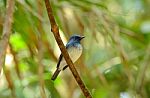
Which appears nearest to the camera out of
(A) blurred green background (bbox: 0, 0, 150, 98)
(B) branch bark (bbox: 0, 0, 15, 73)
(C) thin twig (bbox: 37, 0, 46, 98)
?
(B) branch bark (bbox: 0, 0, 15, 73)

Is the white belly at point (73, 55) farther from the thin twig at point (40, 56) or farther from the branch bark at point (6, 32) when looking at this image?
the branch bark at point (6, 32)

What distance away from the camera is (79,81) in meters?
1.12

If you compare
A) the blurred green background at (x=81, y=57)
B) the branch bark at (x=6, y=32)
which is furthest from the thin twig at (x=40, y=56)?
the branch bark at (x=6, y=32)

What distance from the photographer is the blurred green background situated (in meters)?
1.86

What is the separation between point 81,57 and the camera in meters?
2.14

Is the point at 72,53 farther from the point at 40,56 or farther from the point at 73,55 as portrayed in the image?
the point at 40,56

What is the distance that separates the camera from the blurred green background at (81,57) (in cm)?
186

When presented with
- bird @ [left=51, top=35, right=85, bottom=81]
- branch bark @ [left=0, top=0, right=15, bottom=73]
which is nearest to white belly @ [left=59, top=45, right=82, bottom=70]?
bird @ [left=51, top=35, right=85, bottom=81]

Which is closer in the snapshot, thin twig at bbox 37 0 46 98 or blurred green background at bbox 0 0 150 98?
thin twig at bbox 37 0 46 98

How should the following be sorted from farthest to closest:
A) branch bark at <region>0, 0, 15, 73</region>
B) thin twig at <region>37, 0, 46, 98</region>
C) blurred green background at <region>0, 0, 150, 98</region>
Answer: blurred green background at <region>0, 0, 150, 98</region>, thin twig at <region>37, 0, 46, 98</region>, branch bark at <region>0, 0, 15, 73</region>

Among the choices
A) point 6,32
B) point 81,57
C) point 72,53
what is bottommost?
point 6,32

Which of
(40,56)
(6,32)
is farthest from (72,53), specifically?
(6,32)

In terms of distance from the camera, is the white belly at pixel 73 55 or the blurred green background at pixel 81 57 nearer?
the white belly at pixel 73 55

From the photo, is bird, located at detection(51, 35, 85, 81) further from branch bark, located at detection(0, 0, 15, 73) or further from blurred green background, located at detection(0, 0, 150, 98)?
branch bark, located at detection(0, 0, 15, 73)
